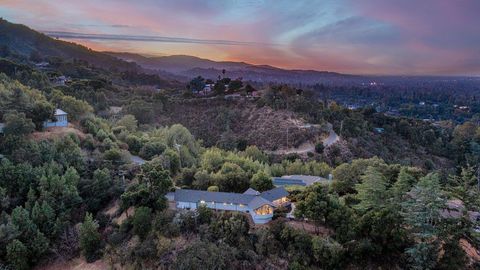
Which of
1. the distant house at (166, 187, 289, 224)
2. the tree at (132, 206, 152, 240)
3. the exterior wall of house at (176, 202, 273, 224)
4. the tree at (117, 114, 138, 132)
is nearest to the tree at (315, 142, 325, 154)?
the distant house at (166, 187, 289, 224)

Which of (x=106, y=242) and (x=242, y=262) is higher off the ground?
(x=242, y=262)

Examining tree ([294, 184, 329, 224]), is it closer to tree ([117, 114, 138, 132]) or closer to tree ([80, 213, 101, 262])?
tree ([80, 213, 101, 262])

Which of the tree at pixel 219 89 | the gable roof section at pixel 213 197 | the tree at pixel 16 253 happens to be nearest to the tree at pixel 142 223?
the gable roof section at pixel 213 197

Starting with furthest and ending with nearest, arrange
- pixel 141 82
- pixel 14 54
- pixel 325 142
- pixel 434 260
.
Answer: pixel 141 82
pixel 14 54
pixel 325 142
pixel 434 260

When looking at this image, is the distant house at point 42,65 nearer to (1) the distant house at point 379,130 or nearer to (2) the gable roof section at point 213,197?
(2) the gable roof section at point 213,197

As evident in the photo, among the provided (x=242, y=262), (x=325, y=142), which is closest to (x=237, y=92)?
(x=325, y=142)

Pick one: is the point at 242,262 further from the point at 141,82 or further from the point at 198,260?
the point at 141,82

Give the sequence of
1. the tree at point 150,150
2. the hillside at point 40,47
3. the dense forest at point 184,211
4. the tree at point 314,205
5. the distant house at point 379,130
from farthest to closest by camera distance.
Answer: the hillside at point 40,47 < the distant house at point 379,130 < the tree at point 150,150 < the tree at point 314,205 < the dense forest at point 184,211
